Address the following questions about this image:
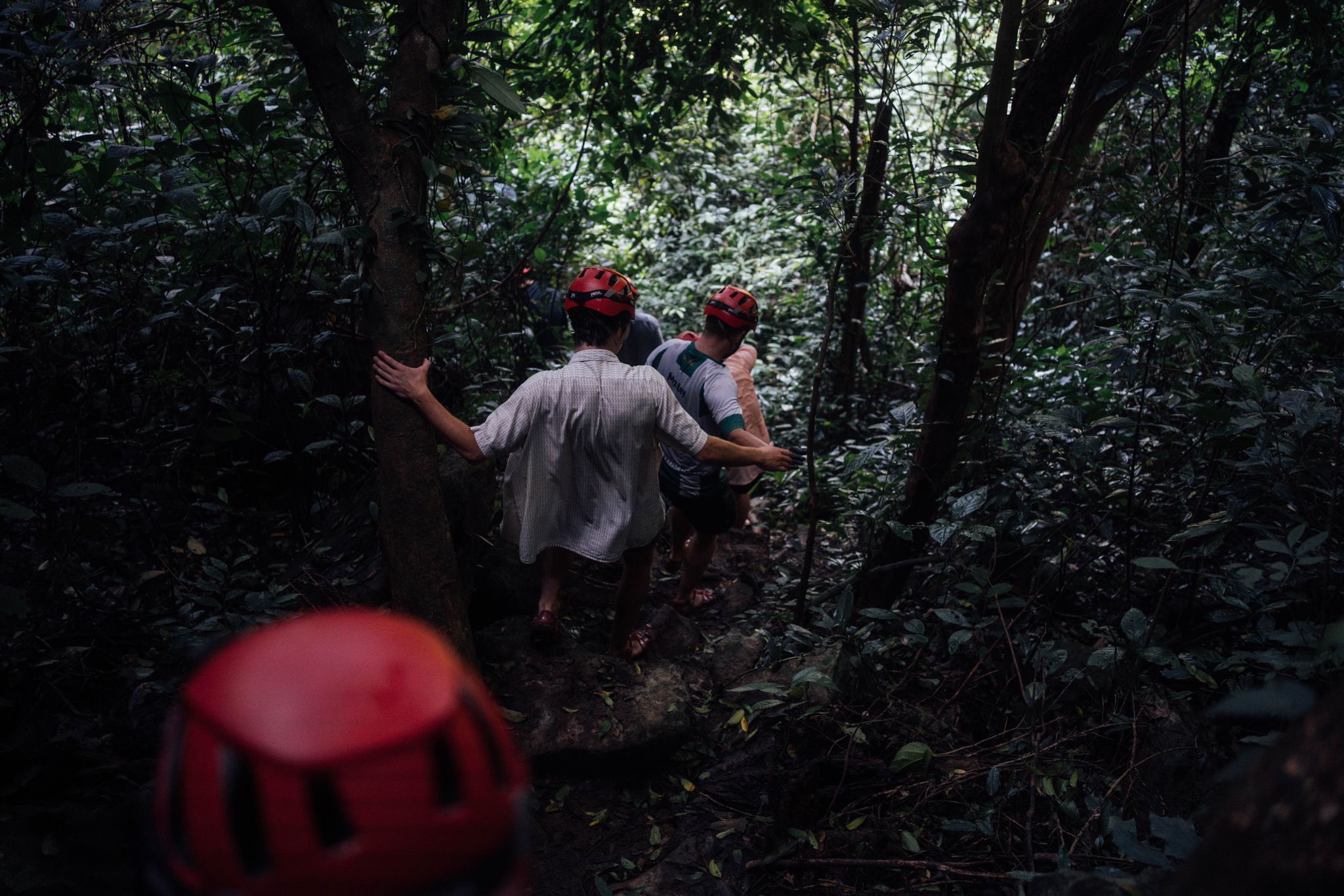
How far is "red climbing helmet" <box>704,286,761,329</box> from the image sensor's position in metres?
4.89

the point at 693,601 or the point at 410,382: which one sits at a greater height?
the point at 410,382

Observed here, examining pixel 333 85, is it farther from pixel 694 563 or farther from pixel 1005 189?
pixel 694 563

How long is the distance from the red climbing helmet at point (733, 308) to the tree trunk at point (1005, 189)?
141 centimetres

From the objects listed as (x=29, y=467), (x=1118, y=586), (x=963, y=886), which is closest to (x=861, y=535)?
(x=1118, y=586)

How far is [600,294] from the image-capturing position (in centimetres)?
386

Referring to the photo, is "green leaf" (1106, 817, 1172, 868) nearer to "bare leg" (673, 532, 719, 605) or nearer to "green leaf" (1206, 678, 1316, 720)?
"green leaf" (1206, 678, 1316, 720)

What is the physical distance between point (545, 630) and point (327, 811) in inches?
128

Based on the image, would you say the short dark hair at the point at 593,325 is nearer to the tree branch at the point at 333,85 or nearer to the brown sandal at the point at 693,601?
the tree branch at the point at 333,85

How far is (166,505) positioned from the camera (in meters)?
3.70

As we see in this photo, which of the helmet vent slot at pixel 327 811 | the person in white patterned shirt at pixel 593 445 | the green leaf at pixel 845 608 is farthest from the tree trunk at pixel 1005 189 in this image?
the helmet vent slot at pixel 327 811

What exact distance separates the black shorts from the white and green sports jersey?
36mm

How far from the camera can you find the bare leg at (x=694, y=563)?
504cm

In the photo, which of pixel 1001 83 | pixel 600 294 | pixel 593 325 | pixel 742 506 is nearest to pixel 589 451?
pixel 593 325

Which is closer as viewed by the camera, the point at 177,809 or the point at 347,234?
the point at 177,809
